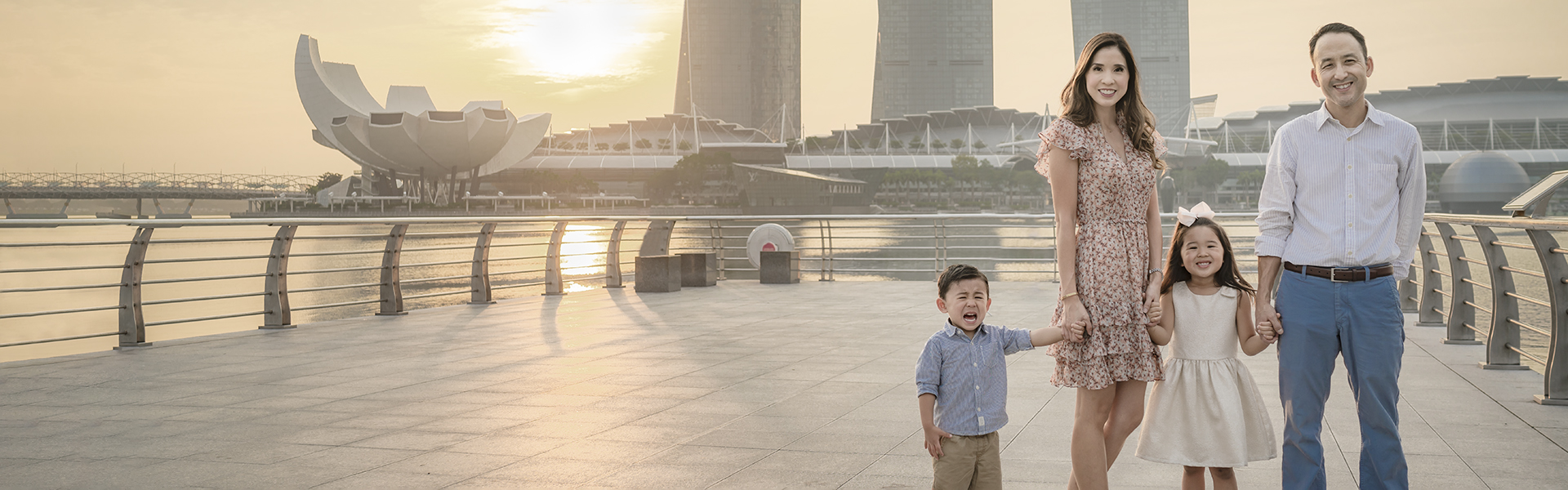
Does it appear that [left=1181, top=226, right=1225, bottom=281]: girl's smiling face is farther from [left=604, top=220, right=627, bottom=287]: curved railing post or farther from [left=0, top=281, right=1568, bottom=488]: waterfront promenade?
[left=604, top=220, right=627, bottom=287]: curved railing post

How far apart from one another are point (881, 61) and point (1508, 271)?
565 feet

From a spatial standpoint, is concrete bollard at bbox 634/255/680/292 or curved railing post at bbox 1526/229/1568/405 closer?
curved railing post at bbox 1526/229/1568/405

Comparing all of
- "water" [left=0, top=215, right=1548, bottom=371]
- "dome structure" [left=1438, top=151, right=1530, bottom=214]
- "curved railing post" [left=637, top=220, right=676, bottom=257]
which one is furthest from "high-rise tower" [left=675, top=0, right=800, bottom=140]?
"curved railing post" [left=637, top=220, right=676, bottom=257]

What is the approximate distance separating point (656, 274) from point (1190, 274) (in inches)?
360

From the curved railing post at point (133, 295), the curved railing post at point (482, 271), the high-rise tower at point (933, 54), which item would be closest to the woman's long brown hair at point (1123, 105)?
the curved railing post at point (133, 295)

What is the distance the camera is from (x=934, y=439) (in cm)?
265

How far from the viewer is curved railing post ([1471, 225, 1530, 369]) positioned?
221 inches

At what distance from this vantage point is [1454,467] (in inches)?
140

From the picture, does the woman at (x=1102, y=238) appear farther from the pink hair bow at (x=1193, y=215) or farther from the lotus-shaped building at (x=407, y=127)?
the lotus-shaped building at (x=407, y=127)

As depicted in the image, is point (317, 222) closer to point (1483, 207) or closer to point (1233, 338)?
point (1233, 338)

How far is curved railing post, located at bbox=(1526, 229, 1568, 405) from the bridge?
0.02 m

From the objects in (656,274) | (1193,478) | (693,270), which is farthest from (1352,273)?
(693,270)

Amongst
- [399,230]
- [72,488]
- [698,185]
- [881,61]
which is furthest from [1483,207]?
[881,61]

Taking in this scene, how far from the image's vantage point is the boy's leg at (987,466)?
2.74 metres
